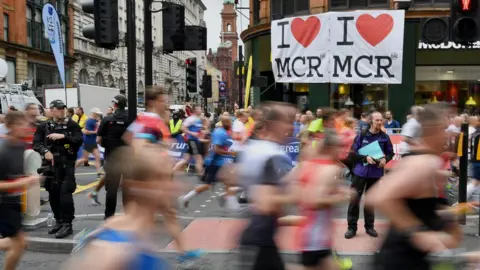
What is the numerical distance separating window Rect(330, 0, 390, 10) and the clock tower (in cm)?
11816

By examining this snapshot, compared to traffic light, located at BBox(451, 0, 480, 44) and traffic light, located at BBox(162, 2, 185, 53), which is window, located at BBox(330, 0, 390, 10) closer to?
traffic light, located at BBox(162, 2, 185, 53)

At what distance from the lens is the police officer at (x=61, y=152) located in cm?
731

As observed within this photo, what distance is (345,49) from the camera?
675 inches

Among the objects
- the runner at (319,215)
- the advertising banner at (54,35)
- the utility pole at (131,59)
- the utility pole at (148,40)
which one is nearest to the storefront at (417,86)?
the advertising banner at (54,35)

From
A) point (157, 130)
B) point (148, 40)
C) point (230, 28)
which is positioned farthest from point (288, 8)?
point (230, 28)

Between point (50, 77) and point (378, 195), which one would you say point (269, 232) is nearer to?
point (378, 195)

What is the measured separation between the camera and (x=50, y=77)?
1960 inches

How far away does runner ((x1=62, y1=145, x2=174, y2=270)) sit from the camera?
2.20 meters

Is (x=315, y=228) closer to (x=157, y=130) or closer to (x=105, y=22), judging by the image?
(x=157, y=130)

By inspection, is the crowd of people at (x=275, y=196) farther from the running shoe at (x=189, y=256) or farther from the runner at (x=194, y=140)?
the runner at (x=194, y=140)

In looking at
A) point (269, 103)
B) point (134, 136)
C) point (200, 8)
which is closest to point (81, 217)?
point (134, 136)

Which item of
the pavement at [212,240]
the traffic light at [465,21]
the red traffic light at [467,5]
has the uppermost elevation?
the red traffic light at [467,5]

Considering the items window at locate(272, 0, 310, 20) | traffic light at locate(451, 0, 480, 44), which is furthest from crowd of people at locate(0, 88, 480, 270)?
window at locate(272, 0, 310, 20)

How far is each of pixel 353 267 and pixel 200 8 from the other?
114704 millimetres
